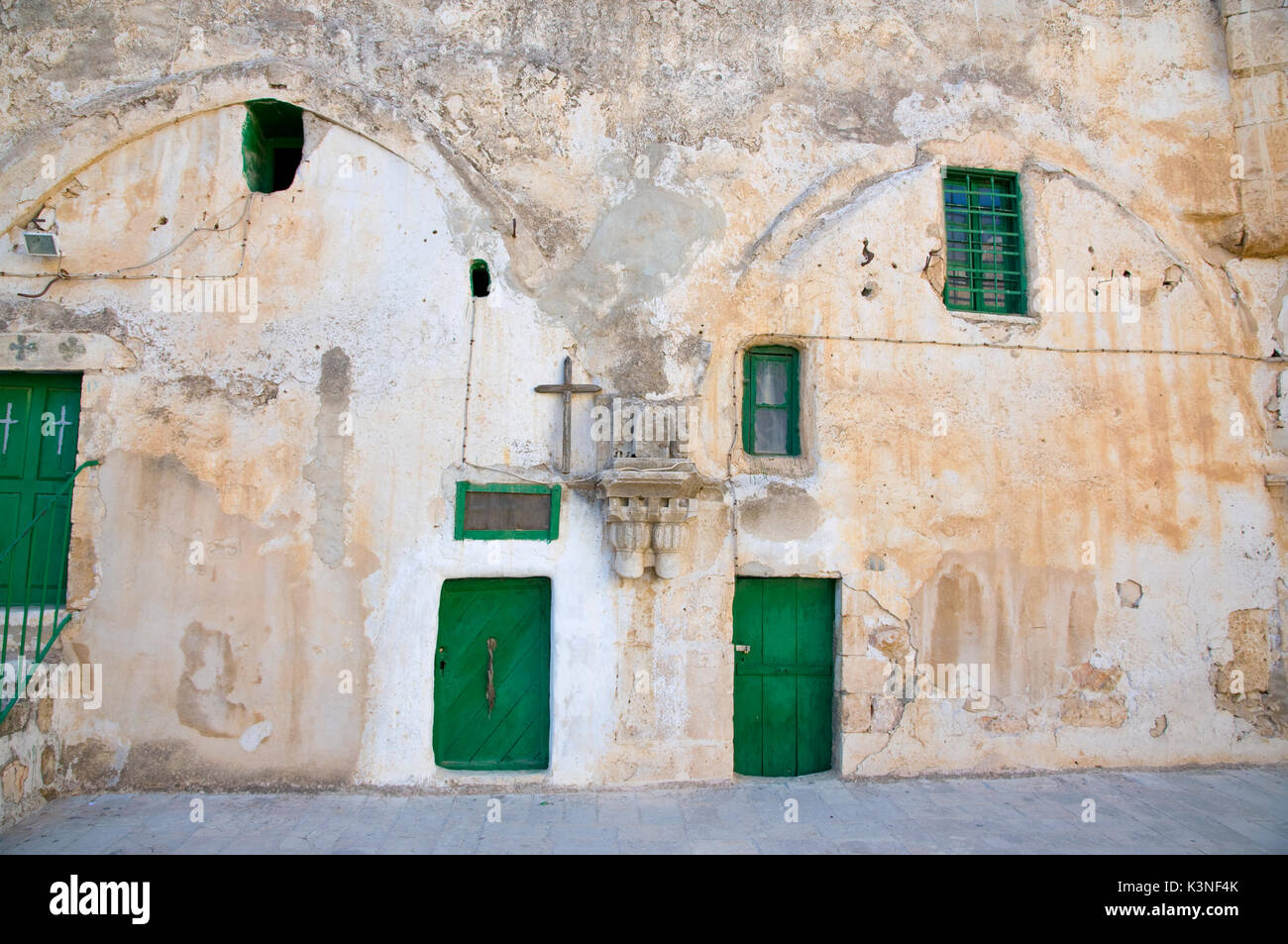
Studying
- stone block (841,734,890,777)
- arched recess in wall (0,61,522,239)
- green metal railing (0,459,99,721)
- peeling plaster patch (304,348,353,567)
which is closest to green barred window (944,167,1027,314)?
stone block (841,734,890,777)

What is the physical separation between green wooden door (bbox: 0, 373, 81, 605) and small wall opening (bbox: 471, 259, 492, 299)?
9.79 ft

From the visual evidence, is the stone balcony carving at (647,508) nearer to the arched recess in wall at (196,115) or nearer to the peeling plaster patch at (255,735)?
the arched recess in wall at (196,115)

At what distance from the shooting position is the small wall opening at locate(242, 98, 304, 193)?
664 centimetres

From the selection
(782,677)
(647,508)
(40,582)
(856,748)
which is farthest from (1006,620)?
(40,582)

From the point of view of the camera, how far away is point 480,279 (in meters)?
6.74

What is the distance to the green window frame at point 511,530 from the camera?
6371 mm

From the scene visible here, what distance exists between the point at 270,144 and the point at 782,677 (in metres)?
6.05

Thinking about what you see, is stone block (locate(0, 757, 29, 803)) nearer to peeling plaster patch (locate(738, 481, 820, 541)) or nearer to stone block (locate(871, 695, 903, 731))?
→ peeling plaster patch (locate(738, 481, 820, 541))

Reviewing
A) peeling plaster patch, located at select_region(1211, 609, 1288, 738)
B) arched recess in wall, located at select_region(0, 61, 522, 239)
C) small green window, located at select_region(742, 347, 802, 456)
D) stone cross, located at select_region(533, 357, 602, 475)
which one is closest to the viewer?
arched recess in wall, located at select_region(0, 61, 522, 239)

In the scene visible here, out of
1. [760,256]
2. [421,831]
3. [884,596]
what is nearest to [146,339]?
[421,831]

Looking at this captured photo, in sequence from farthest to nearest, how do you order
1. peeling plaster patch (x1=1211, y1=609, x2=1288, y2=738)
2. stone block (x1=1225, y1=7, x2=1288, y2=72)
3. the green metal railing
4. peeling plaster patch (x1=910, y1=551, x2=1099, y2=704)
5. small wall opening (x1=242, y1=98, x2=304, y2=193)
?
stone block (x1=1225, y1=7, x2=1288, y2=72)
peeling plaster patch (x1=1211, y1=609, x2=1288, y2=738)
peeling plaster patch (x1=910, y1=551, x2=1099, y2=704)
small wall opening (x1=242, y1=98, x2=304, y2=193)
the green metal railing

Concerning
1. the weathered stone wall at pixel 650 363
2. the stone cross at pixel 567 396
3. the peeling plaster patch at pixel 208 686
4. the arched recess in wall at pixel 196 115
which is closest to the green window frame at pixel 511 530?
the weathered stone wall at pixel 650 363

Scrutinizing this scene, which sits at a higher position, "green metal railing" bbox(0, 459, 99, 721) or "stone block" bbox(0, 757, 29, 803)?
"green metal railing" bbox(0, 459, 99, 721)

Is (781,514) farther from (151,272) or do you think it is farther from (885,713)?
(151,272)
